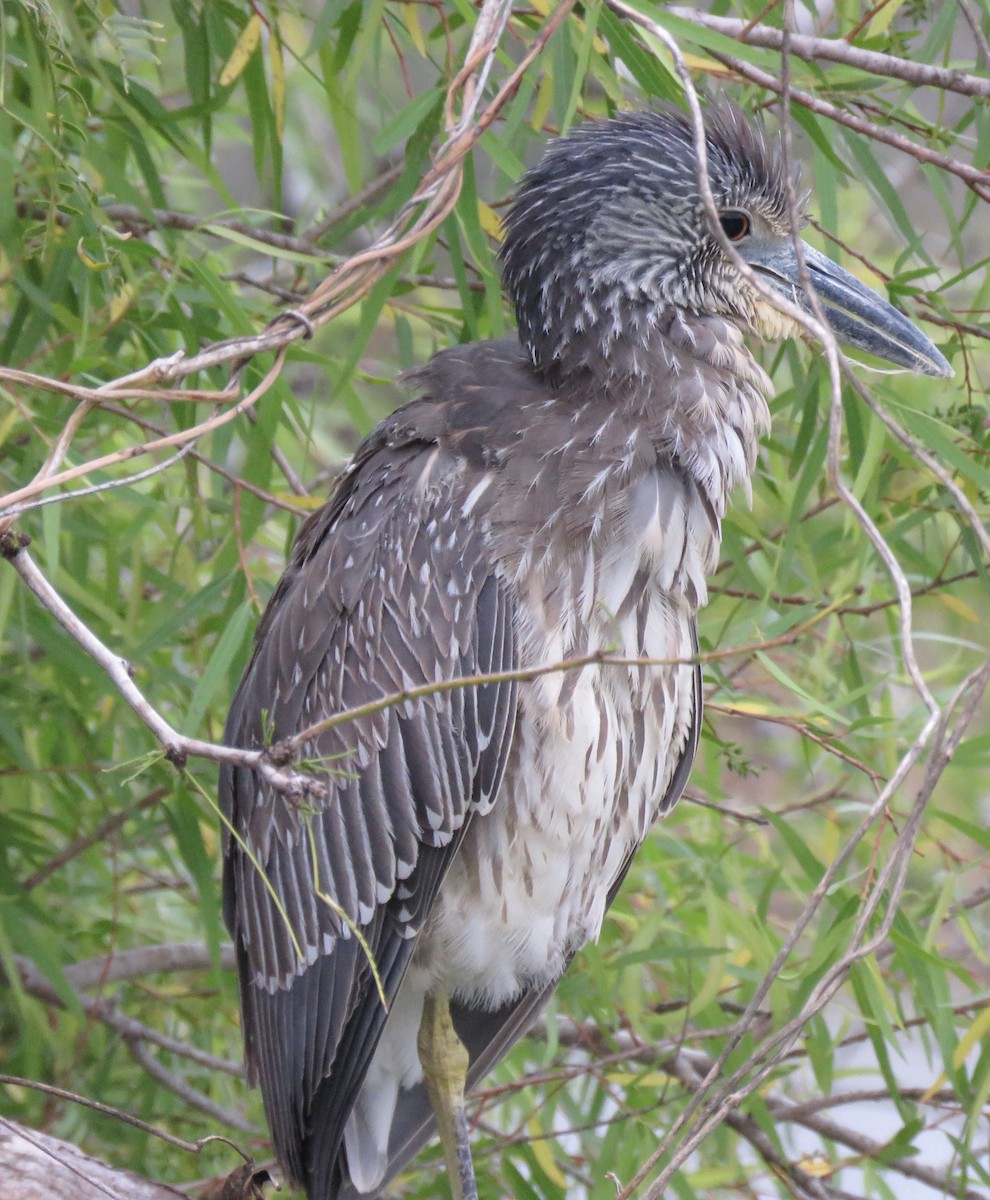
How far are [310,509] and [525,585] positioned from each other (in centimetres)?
60

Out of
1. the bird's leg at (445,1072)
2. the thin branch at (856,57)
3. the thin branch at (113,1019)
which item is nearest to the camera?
the thin branch at (856,57)

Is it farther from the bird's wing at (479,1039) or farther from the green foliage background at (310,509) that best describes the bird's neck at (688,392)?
the bird's wing at (479,1039)

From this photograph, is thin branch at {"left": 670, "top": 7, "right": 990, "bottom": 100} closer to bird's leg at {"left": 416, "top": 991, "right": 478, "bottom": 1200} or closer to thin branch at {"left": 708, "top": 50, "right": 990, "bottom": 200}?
thin branch at {"left": 708, "top": 50, "right": 990, "bottom": 200}

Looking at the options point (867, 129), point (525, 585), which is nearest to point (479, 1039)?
point (525, 585)

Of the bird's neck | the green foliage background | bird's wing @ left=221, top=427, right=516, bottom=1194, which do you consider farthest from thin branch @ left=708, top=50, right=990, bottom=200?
bird's wing @ left=221, top=427, right=516, bottom=1194

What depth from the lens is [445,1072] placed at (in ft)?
8.41

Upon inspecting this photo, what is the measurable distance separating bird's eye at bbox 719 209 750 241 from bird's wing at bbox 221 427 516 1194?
1.79ft

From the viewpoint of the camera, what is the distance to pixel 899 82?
220cm

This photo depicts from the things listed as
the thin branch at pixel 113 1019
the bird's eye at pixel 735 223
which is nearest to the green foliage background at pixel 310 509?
the thin branch at pixel 113 1019

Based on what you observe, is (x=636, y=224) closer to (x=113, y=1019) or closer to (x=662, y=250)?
(x=662, y=250)

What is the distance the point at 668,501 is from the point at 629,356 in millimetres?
221

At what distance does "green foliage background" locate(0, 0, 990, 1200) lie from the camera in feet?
7.27

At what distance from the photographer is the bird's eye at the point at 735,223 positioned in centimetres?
225

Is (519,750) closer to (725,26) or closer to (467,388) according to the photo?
(467,388)
